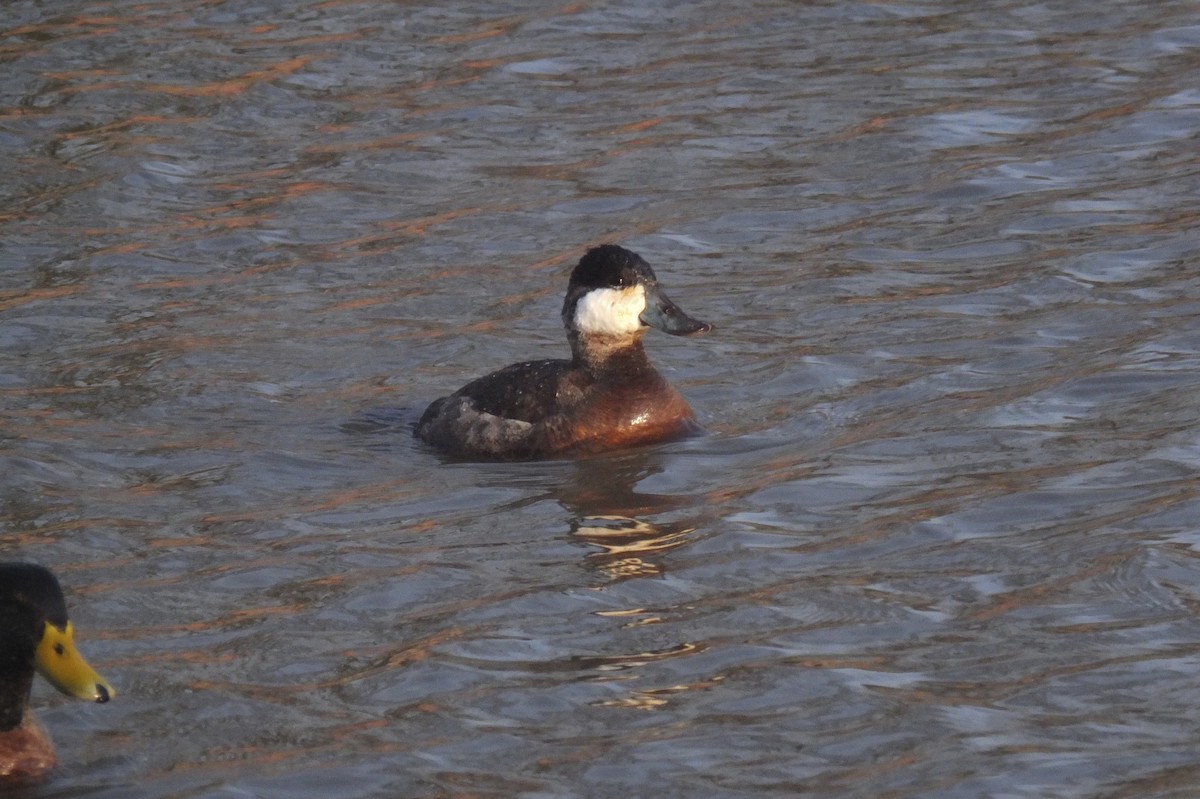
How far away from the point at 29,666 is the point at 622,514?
3082mm

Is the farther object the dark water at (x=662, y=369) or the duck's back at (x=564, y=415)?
the duck's back at (x=564, y=415)

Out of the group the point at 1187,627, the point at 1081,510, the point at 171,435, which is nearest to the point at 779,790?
the point at 1187,627

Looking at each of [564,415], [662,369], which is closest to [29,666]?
[564,415]

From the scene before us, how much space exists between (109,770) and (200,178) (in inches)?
354

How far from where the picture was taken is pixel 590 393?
9648mm

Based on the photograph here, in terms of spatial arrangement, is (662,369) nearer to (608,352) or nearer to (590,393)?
(608,352)

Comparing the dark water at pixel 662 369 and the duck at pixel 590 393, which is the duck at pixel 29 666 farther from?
the duck at pixel 590 393

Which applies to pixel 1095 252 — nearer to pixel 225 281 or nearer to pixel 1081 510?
pixel 1081 510

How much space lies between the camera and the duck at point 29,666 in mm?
6117

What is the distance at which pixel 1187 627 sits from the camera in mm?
6828

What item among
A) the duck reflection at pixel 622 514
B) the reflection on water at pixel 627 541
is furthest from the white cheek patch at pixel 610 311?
the reflection on water at pixel 627 541

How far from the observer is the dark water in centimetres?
638

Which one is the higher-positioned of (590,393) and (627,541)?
(590,393)

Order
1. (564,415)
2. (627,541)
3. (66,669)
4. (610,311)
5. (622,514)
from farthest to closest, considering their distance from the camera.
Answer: (610,311), (564,415), (622,514), (627,541), (66,669)
